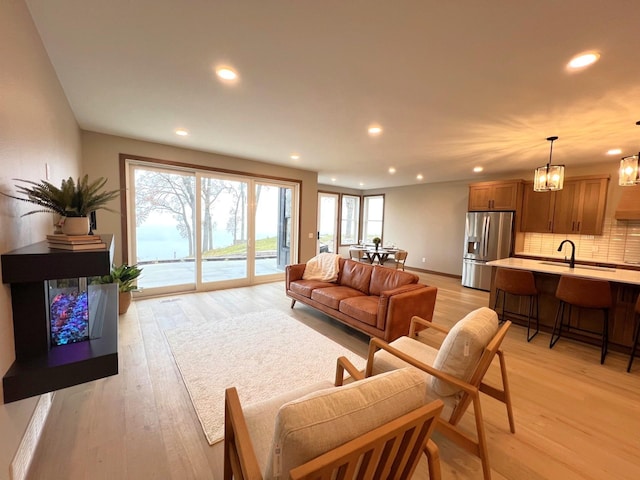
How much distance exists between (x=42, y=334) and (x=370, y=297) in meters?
3.02

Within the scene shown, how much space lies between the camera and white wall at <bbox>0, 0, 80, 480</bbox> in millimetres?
1274

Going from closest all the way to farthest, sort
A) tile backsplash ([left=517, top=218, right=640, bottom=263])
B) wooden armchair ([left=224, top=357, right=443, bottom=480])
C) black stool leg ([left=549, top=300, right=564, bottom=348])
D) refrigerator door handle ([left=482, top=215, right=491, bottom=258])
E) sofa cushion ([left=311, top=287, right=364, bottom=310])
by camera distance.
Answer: wooden armchair ([left=224, top=357, right=443, bottom=480]) < black stool leg ([left=549, top=300, right=564, bottom=348]) < sofa cushion ([left=311, top=287, right=364, bottom=310]) < tile backsplash ([left=517, top=218, right=640, bottom=263]) < refrigerator door handle ([left=482, top=215, right=491, bottom=258])

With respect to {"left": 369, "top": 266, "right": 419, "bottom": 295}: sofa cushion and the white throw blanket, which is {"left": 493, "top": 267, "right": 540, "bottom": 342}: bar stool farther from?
the white throw blanket

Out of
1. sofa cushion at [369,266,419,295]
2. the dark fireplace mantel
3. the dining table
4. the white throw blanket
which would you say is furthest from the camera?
the dining table

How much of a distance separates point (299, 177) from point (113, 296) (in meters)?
4.47

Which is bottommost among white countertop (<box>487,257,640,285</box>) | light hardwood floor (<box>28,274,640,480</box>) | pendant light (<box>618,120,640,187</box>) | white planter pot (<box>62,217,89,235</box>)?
light hardwood floor (<box>28,274,640,480</box>)

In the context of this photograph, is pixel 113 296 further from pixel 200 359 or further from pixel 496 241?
pixel 496 241

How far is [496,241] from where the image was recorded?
5789 millimetres

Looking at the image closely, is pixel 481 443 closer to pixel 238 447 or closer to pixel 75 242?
pixel 238 447

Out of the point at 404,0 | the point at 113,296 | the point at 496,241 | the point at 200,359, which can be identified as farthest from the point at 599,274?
the point at 113,296

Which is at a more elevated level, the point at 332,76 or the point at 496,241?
the point at 332,76

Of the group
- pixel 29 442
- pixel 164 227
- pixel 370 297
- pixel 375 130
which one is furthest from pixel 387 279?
pixel 164 227

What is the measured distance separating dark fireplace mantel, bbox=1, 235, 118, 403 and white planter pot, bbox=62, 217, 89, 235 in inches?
4.8

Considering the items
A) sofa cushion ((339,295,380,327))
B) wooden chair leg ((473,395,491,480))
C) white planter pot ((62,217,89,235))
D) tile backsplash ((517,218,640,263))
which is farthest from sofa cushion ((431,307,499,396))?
tile backsplash ((517,218,640,263))
